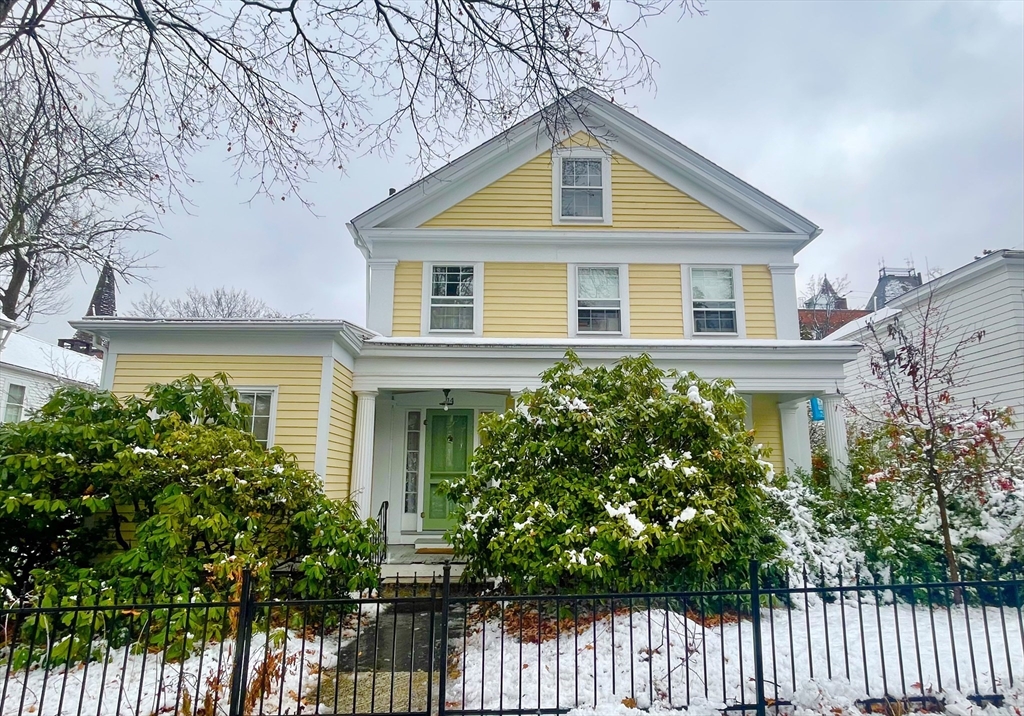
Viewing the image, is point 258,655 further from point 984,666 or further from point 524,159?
point 524,159

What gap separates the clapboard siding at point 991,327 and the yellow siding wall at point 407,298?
30.6 feet

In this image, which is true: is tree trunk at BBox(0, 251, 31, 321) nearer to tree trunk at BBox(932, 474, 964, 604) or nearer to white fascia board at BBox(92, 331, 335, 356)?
white fascia board at BBox(92, 331, 335, 356)

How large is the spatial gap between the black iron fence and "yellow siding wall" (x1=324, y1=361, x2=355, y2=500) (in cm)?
227

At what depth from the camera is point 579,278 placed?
1058 cm

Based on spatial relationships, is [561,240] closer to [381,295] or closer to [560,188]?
[560,188]

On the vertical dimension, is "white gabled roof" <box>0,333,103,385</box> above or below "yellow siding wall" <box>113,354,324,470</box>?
above

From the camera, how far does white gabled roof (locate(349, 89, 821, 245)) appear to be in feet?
34.7

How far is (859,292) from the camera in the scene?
32250 mm

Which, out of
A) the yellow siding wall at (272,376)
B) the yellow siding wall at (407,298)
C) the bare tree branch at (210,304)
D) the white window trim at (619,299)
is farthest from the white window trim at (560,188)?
the bare tree branch at (210,304)

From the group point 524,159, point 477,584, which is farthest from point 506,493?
point 524,159

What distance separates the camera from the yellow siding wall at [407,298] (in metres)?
10.2

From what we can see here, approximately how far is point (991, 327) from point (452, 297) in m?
Result: 11.5

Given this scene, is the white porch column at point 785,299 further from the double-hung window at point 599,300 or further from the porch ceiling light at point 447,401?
the porch ceiling light at point 447,401

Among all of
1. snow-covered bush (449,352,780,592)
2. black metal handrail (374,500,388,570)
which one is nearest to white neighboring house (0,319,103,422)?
black metal handrail (374,500,388,570)
